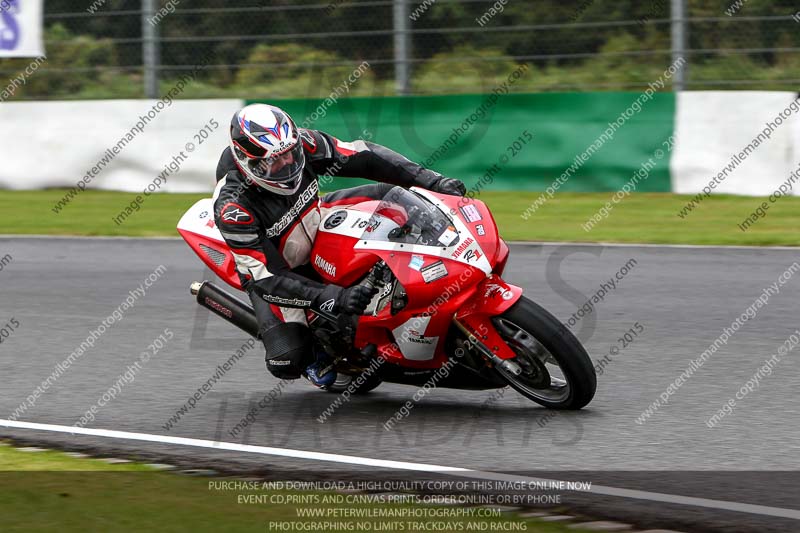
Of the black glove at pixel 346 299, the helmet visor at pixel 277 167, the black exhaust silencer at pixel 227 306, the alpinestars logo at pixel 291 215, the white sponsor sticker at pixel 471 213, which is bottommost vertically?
the black exhaust silencer at pixel 227 306

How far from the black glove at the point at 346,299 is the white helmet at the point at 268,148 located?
1.94 feet

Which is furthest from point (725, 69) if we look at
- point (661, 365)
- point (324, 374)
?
point (324, 374)

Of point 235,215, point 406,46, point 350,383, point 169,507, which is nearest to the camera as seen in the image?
point 169,507

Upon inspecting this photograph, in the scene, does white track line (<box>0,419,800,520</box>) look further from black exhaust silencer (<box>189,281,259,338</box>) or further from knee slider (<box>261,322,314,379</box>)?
black exhaust silencer (<box>189,281,259,338</box>)

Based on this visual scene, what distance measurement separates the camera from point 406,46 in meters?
15.5

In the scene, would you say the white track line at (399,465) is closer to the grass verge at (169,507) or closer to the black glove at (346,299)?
the grass verge at (169,507)

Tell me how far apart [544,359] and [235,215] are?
1.69 metres

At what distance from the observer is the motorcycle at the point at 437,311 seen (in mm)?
5926

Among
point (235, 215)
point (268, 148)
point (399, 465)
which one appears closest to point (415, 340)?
point (399, 465)

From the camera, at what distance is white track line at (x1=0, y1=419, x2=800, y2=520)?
480 cm

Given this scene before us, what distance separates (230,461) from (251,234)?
1.16 metres

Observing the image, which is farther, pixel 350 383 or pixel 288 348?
pixel 350 383

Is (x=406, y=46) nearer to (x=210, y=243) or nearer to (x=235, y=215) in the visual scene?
(x=210, y=243)

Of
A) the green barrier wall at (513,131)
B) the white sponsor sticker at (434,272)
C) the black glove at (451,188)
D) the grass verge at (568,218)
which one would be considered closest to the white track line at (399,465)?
the white sponsor sticker at (434,272)
